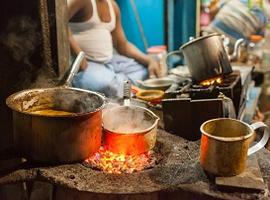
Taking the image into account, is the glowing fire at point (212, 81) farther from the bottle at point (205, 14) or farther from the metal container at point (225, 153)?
the bottle at point (205, 14)

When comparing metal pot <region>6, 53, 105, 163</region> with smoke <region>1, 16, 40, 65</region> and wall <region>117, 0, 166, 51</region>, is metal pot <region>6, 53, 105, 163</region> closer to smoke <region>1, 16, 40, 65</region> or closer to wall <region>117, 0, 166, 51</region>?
smoke <region>1, 16, 40, 65</region>

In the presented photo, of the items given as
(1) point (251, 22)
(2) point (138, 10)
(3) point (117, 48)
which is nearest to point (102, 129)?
(3) point (117, 48)

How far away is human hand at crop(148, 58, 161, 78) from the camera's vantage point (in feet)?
20.0

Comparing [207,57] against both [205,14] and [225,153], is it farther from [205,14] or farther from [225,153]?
[205,14]

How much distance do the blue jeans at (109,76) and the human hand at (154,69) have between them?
0.12m

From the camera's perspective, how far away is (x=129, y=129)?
2.84m

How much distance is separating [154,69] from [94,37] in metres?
1.16

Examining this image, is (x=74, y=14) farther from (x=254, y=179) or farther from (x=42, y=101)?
(x=254, y=179)

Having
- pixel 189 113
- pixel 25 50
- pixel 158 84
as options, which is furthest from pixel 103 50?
pixel 189 113

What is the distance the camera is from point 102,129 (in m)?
2.71

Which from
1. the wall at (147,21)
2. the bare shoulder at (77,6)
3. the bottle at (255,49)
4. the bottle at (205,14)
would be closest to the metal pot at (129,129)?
the bare shoulder at (77,6)

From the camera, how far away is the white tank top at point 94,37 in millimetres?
5441

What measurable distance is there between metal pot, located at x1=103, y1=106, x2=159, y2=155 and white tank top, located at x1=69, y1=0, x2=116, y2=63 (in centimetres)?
280

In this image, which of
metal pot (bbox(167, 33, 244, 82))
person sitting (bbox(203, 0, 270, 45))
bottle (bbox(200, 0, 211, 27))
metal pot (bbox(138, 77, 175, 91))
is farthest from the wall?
metal pot (bbox(167, 33, 244, 82))
